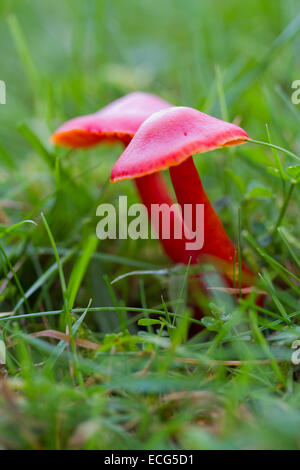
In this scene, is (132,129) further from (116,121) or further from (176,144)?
(176,144)

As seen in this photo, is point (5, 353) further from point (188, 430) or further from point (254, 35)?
point (254, 35)

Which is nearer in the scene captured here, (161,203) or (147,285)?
(161,203)

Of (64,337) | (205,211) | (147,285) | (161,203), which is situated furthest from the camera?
(147,285)

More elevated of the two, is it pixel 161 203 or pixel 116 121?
pixel 116 121

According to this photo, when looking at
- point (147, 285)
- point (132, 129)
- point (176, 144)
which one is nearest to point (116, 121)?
point (132, 129)

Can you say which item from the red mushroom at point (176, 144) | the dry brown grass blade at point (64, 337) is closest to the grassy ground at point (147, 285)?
the dry brown grass blade at point (64, 337)

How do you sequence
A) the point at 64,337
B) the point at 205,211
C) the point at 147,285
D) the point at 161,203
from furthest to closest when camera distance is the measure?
the point at 147,285 < the point at 161,203 < the point at 205,211 < the point at 64,337

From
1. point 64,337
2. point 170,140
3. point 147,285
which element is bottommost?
point 64,337
